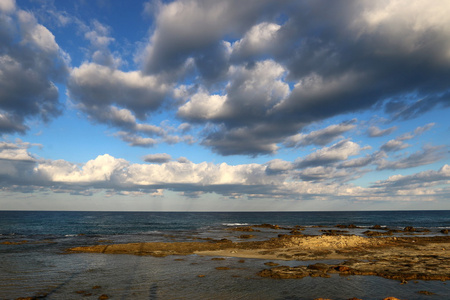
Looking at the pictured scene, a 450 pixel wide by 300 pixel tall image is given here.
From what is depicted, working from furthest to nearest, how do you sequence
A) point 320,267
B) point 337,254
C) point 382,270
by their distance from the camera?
point 337,254, point 320,267, point 382,270

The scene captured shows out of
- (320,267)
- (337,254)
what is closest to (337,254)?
(337,254)

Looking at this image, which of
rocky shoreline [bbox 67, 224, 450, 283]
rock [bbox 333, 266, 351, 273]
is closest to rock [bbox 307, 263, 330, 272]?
rocky shoreline [bbox 67, 224, 450, 283]

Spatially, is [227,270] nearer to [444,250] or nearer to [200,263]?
[200,263]

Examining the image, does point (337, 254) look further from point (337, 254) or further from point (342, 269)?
point (342, 269)

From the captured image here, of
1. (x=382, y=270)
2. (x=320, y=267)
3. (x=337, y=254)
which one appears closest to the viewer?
(x=382, y=270)

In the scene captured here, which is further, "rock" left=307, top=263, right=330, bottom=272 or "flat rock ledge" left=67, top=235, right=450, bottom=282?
"rock" left=307, top=263, right=330, bottom=272

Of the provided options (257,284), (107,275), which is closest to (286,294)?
(257,284)

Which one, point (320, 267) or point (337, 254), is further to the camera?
point (337, 254)

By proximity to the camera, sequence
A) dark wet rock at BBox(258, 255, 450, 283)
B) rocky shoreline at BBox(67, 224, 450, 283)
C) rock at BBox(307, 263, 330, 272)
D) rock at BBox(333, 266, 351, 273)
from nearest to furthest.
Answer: dark wet rock at BBox(258, 255, 450, 283), rocky shoreline at BBox(67, 224, 450, 283), rock at BBox(333, 266, 351, 273), rock at BBox(307, 263, 330, 272)

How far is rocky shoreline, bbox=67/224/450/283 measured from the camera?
22.8 meters

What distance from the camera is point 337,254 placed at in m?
32.2

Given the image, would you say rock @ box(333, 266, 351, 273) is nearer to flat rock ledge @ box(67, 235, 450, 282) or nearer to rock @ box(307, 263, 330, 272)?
flat rock ledge @ box(67, 235, 450, 282)

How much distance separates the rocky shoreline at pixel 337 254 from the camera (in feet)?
74.8

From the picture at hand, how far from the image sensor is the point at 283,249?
36812 mm
